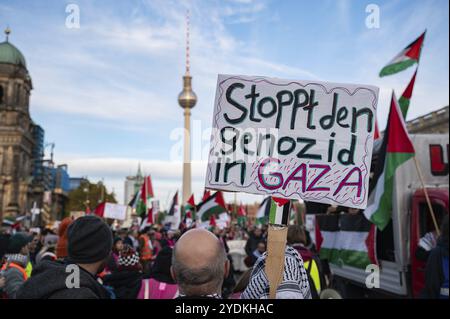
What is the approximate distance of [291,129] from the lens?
289 centimetres

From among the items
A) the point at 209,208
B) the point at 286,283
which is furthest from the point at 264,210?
the point at 286,283

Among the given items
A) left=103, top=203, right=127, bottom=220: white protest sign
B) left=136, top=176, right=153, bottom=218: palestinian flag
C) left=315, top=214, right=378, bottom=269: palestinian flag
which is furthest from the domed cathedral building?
left=315, top=214, right=378, bottom=269: palestinian flag

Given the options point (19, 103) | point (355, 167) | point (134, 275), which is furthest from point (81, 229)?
point (19, 103)

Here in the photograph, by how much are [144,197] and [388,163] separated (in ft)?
37.4

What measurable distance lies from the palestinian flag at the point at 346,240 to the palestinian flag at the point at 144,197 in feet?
24.0

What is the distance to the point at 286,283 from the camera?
2641 mm

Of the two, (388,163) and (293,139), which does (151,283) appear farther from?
(388,163)

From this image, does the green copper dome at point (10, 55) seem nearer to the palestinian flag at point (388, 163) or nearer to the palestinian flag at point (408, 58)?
the palestinian flag at point (408, 58)

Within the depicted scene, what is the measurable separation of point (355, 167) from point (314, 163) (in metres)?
0.25

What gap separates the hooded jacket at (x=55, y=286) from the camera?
2.47 meters

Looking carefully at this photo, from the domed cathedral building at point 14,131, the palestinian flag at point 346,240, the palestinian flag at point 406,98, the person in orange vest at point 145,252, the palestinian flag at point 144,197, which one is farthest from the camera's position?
the domed cathedral building at point 14,131

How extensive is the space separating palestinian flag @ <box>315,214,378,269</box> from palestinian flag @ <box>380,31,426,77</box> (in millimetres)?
2841

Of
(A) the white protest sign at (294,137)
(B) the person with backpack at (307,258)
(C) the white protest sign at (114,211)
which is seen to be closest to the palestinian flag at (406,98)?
(B) the person with backpack at (307,258)

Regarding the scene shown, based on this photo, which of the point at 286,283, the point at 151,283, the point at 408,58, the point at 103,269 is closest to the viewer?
the point at 286,283
